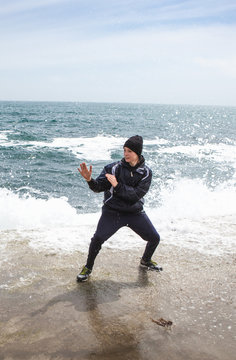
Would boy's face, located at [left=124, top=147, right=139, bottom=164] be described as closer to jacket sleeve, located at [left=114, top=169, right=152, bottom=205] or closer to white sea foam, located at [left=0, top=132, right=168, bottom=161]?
jacket sleeve, located at [left=114, top=169, right=152, bottom=205]

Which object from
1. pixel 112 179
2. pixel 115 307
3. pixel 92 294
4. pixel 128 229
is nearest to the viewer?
pixel 115 307

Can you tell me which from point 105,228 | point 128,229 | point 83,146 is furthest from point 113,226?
point 83,146

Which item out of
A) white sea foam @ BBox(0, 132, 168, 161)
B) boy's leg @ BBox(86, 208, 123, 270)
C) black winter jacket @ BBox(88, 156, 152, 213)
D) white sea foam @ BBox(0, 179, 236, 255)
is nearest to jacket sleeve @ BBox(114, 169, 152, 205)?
black winter jacket @ BBox(88, 156, 152, 213)

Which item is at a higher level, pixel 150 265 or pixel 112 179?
pixel 112 179

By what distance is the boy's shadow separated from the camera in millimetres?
3557

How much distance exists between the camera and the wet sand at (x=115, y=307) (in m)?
2.91

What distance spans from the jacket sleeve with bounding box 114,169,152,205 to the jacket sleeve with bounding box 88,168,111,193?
0.19 m

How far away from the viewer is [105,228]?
400 centimetres

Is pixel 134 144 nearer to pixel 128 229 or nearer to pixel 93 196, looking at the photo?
pixel 128 229

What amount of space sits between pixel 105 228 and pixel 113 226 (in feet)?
0.34

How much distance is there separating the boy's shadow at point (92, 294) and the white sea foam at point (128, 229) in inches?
42.5

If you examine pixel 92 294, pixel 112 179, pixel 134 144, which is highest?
pixel 134 144

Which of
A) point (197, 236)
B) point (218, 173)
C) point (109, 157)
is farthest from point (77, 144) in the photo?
point (197, 236)

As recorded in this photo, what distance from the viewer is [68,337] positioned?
9.92ft
